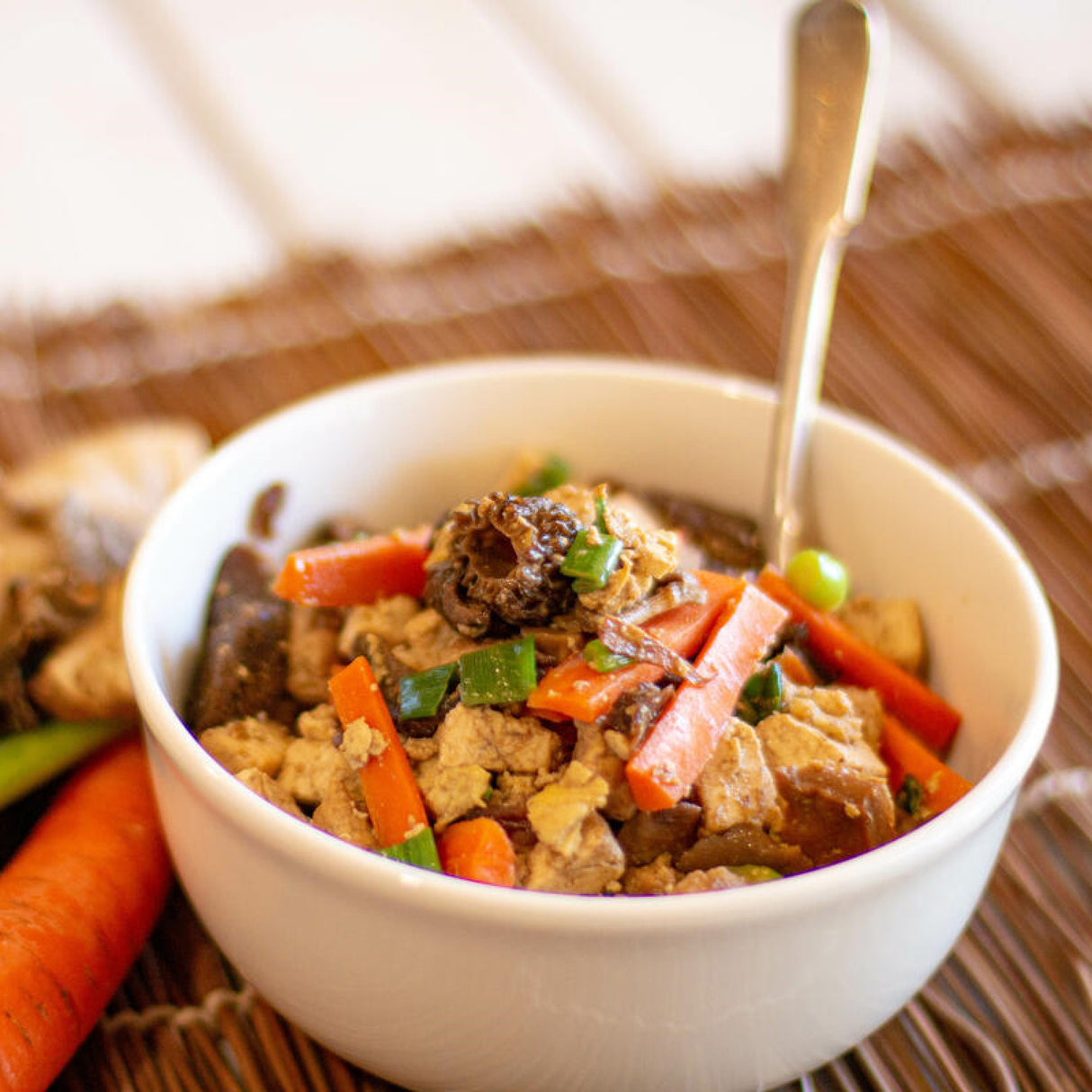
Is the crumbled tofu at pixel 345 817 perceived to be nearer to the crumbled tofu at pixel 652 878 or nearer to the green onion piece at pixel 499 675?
the green onion piece at pixel 499 675

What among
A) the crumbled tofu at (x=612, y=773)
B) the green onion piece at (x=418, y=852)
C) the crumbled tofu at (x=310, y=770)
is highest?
the crumbled tofu at (x=310, y=770)

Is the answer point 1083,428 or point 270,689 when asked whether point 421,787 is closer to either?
point 270,689

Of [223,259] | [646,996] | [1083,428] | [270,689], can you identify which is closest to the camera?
Answer: [646,996]

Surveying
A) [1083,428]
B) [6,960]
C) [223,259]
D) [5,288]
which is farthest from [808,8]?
[5,288]

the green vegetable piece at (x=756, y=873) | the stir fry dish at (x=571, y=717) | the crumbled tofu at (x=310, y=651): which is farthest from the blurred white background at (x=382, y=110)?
the green vegetable piece at (x=756, y=873)

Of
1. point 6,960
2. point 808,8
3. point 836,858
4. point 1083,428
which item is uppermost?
point 808,8

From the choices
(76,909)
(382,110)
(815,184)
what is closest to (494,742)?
(76,909)

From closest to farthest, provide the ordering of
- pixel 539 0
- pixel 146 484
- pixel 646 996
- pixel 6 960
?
pixel 646 996 → pixel 6 960 → pixel 146 484 → pixel 539 0
